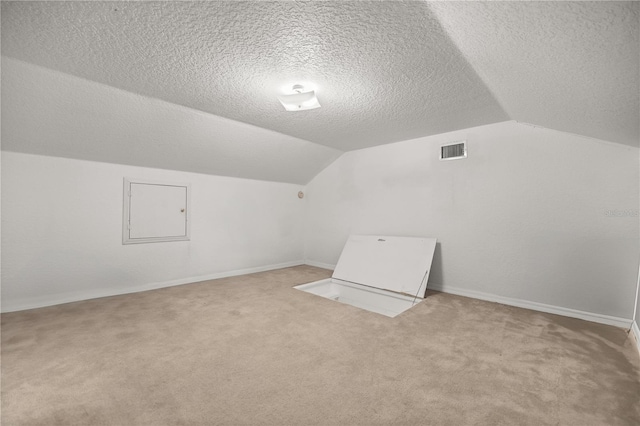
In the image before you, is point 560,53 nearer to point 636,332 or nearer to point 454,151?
point 454,151

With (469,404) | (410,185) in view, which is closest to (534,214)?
(410,185)

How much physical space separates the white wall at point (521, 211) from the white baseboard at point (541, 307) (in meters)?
0.03

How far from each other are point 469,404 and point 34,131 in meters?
4.01

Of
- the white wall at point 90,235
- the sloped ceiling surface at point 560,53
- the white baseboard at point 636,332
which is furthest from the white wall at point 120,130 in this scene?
the white baseboard at point 636,332

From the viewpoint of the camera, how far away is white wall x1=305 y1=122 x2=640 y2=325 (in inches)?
97.4

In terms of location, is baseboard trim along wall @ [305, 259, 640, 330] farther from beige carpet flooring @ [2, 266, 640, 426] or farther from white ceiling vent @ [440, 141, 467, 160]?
white ceiling vent @ [440, 141, 467, 160]

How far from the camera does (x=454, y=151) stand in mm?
3420

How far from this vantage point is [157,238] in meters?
3.54

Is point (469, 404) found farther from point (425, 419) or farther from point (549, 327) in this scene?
point (549, 327)

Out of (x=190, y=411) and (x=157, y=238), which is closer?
(x=190, y=411)

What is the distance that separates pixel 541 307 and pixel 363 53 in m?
3.07

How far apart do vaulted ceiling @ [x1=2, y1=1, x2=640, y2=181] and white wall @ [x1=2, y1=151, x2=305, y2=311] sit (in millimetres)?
1436

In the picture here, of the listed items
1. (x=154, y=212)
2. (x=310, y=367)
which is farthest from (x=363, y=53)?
(x=154, y=212)

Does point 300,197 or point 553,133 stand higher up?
point 553,133
